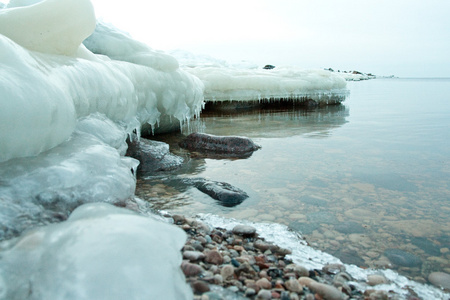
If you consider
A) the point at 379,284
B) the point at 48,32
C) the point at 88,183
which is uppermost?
the point at 48,32

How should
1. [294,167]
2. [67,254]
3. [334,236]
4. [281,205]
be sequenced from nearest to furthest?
[67,254]
[334,236]
[281,205]
[294,167]

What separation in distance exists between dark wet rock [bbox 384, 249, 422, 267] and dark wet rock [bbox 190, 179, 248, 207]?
1346 millimetres

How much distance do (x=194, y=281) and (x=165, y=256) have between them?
31cm

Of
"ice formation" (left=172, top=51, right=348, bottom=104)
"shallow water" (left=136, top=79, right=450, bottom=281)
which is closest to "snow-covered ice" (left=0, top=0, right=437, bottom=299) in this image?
"shallow water" (left=136, top=79, right=450, bottom=281)

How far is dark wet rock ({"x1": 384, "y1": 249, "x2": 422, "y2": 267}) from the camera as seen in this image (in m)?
2.11

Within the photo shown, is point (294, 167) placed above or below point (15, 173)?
below

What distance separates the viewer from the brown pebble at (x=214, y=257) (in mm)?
1840

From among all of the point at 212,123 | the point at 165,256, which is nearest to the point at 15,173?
the point at 165,256

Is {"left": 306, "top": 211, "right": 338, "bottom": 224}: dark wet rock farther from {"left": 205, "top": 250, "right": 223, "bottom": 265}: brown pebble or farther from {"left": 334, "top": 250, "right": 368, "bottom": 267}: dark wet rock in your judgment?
{"left": 205, "top": 250, "right": 223, "bottom": 265}: brown pebble

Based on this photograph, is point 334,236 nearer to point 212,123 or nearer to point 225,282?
point 225,282

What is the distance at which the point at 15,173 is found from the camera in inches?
73.1

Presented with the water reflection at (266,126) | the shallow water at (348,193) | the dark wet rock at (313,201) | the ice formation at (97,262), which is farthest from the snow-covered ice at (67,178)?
the water reflection at (266,126)

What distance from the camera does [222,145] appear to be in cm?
540

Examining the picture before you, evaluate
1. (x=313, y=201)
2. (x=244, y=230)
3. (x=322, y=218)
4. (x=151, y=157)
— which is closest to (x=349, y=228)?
(x=322, y=218)
